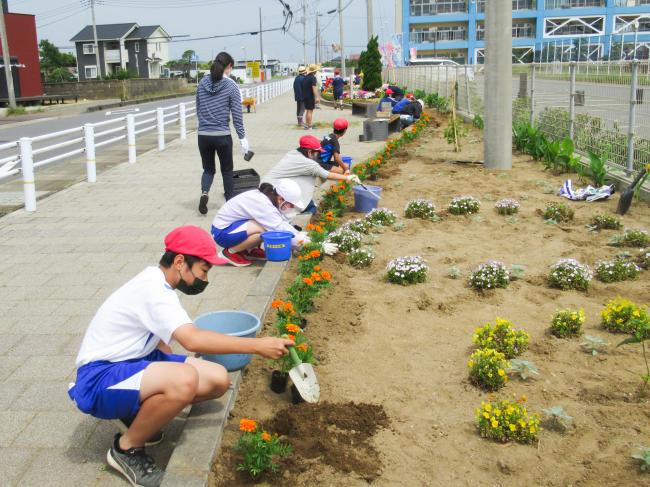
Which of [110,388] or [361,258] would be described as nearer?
[110,388]

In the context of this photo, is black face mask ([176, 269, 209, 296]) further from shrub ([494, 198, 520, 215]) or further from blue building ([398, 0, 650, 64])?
blue building ([398, 0, 650, 64])

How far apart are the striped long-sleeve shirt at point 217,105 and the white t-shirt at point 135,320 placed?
539 centimetres

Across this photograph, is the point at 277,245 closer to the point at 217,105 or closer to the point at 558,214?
the point at 217,105

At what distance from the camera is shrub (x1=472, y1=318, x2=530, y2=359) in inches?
168

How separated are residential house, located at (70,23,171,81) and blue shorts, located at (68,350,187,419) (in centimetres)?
7963

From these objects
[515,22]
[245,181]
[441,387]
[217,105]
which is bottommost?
[441,387]

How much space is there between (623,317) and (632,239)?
229 cm

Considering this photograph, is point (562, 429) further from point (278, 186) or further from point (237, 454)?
point (278, 186)

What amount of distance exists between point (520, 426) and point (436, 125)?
15.8 metres

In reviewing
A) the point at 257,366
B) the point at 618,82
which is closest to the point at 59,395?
the point at 257,366

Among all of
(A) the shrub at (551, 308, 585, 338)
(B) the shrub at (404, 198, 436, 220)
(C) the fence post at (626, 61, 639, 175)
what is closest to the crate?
(B) the shrub at (404, 198, 436, 220)

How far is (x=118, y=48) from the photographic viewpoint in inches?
3182

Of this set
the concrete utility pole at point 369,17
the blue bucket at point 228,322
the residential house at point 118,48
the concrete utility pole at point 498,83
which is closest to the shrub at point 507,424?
the blue bucket at point 228,322

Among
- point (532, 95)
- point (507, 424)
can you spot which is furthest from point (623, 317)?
point (532, 95)
